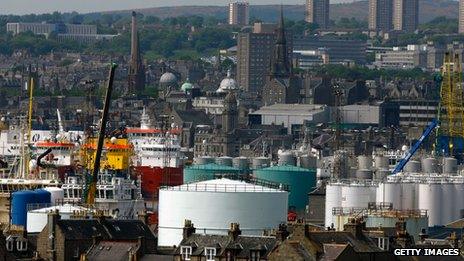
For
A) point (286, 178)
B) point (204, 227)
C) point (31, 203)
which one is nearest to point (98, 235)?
point (204, 227)

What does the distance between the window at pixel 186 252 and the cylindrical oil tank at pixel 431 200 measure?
145ft

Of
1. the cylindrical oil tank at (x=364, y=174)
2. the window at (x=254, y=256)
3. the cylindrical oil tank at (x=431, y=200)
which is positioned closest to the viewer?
the window at (x=254, y=256)

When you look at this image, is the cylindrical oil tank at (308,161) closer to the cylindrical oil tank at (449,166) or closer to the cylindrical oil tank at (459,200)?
the cylindrical oil tank at (449,166)

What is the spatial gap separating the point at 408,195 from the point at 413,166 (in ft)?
75.9

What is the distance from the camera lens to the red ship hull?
135000 millimetres

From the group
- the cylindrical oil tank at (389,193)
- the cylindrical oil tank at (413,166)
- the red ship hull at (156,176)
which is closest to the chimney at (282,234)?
the cylindrical oil tank at (389,193)

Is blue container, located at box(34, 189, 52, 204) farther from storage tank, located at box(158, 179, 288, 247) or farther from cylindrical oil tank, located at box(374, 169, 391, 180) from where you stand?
cylindrical oil tank, located at box(374, 169, 391, 180)

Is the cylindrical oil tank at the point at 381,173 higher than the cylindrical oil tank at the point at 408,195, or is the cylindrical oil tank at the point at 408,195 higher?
the cylindrical oil tank at the point at 408,195

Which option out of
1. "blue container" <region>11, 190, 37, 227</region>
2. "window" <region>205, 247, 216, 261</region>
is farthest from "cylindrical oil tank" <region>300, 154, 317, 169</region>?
"window" <region>205, 247, 216, 261</region>

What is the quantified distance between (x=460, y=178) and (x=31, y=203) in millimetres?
32185

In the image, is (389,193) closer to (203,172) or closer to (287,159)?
(203,172)

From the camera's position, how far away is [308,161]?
156 metres

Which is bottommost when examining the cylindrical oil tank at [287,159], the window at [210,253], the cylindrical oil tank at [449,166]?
the cylindrical oil tank at [287,159]

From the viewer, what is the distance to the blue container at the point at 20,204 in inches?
3396
